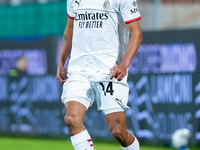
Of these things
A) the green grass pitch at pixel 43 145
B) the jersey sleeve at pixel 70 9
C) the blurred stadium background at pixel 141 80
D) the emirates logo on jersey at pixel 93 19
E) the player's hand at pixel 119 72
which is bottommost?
the green grass pitch at pixel 43 145

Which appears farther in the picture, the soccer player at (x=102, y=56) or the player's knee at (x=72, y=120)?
the soccer player at (x=102, y=56)

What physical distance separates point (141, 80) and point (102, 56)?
4059 mm

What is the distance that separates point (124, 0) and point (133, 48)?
447 mm

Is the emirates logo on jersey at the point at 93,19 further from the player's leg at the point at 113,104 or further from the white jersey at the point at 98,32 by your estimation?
the player's leg at the point at 113,104

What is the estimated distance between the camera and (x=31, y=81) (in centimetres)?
1103

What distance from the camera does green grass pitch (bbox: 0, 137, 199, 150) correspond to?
9.36 m

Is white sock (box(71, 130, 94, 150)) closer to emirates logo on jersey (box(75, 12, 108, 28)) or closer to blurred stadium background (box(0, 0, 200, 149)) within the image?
emirates logo on jersey (box(75, 12, 108, 28))

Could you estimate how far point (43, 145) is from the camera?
32.7ft

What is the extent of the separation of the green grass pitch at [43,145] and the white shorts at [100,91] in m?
3.48

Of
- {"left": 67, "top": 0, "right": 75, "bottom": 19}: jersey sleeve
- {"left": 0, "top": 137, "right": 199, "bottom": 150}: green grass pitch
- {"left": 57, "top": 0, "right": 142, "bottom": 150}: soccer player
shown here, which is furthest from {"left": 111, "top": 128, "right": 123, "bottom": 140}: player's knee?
{"left": 0, "top": 137, "right": 199, "bottom": 150}: green grass pitch

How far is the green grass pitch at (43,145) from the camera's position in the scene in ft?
30.7

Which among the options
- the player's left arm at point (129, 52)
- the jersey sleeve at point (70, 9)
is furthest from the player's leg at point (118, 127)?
the jersey sleeve at point (70, 9)

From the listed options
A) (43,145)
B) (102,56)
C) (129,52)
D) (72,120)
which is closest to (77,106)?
(72,120)

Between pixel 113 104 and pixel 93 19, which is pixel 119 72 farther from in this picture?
pixel 93 19
